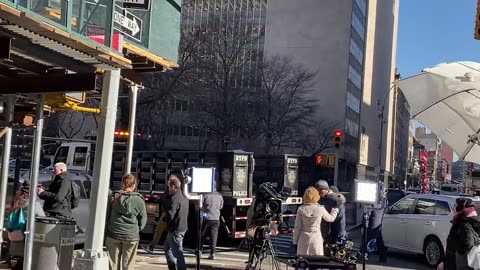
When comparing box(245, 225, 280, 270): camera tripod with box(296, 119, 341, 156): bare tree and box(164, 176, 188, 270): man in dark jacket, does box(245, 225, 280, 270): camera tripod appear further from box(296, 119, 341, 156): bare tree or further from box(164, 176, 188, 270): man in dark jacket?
box(296, 119, 341, 156): bare tree

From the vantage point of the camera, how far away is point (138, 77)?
1062 cm

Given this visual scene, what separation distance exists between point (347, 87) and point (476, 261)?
66.5 meters

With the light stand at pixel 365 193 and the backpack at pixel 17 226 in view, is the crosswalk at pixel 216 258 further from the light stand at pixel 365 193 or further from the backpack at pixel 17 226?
the backpack at pixel 17 226

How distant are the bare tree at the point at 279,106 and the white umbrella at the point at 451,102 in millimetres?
39684

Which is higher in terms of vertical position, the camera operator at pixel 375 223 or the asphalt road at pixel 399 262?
the camera operator at pixel 375 223

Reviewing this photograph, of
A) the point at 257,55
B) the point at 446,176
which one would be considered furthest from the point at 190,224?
the point at 446,176

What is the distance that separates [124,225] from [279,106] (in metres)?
44.5

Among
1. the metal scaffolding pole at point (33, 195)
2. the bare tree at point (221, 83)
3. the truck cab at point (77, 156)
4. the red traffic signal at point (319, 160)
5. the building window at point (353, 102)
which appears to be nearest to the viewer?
the metal scaffolding pole at point (33, 195)

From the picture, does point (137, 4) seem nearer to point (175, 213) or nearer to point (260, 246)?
point (175, 213)

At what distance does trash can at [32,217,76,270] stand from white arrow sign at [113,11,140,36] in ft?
9.40

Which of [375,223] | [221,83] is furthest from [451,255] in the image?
[221,83]

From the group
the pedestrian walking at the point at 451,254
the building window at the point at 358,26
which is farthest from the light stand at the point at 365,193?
the building window at the point at 358,26

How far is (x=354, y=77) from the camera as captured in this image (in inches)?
3063

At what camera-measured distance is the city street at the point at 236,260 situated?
11.3 meters
